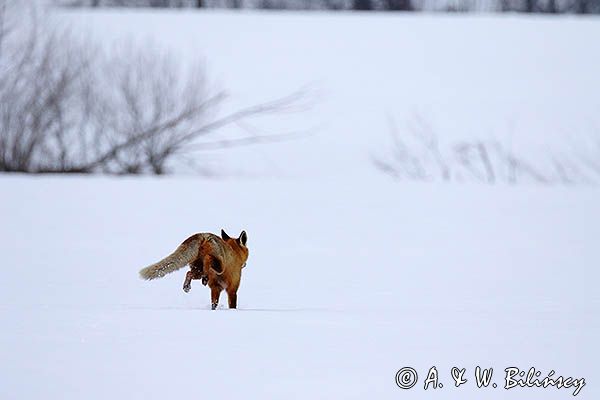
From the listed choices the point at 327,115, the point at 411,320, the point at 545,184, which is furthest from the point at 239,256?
the point at 327,115

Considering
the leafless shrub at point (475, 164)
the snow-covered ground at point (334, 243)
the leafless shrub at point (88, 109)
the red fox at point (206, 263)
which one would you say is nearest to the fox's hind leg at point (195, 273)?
the red fox at point (206, 263)

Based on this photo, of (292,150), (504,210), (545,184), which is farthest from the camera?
(292,150)

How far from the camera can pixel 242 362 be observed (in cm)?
491

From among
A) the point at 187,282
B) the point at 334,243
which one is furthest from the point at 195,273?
the point at 334,243

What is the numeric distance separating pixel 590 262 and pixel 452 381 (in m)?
5.48

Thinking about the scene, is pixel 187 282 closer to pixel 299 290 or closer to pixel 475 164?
pixel 299 290

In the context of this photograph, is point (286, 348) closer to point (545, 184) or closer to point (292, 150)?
point (545, 184)

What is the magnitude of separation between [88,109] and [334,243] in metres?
9.81

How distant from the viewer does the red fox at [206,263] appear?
594 cm

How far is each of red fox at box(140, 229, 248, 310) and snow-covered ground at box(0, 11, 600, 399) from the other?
0.68ft

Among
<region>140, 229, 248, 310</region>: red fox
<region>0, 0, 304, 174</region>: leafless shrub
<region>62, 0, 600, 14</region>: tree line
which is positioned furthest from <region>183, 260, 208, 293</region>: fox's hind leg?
<region>62, 0, 600, 14</region>: tree line

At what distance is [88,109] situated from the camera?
20.0 metres

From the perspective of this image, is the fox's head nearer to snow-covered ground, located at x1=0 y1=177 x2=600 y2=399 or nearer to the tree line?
snow-covered ground, located at x1=0 y1=177 x2=600 y2=399

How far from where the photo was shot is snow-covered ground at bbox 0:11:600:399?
16.2 ft
